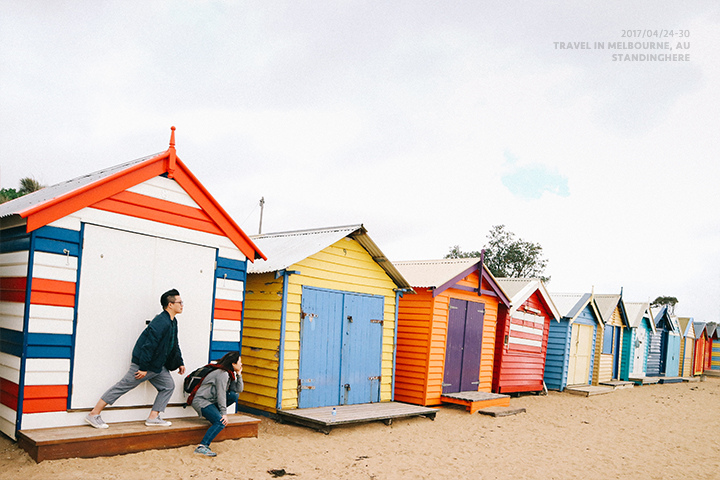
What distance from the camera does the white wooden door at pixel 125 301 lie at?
6.50 m

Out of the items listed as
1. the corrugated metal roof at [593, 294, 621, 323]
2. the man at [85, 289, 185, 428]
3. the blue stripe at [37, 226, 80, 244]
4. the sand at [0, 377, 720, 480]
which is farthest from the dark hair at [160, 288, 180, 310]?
the corrugated metal roof at [593, 294, 621, 323]

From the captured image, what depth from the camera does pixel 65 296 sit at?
6.32m

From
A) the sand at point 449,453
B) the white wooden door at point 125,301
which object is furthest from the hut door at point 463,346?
the white wooden door at point 125,301

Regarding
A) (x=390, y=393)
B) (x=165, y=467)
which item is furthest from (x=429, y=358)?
(x=165, y=467)

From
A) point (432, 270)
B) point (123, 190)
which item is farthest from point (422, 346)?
point (123, 190)

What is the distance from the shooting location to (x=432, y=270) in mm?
13156

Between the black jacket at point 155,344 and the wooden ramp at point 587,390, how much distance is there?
1456 cm

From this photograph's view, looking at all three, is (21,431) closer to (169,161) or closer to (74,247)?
(74,247)

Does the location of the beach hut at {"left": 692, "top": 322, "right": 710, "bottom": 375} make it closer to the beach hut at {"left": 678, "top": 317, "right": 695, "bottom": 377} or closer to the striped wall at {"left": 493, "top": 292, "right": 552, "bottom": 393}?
the beach hut at {"left": 678, "top": 317, "right": 695, "bottom": 377}

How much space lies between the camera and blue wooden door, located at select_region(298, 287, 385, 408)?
9.56m

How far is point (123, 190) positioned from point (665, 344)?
95.8 feet

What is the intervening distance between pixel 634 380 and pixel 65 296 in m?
23.3

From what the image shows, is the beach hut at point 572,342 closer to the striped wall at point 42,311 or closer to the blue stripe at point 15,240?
the striped wall at point 42,311

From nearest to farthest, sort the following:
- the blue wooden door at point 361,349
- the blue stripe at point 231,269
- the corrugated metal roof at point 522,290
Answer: the blue stripe at point 231,269 < the blue wooden door at point 361,349 < the corrugated metal roof at point 522,290
